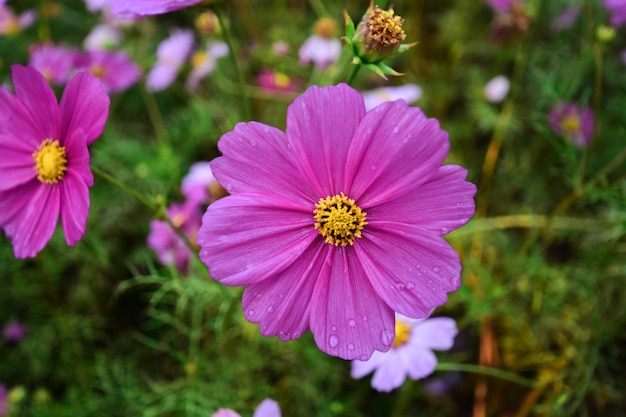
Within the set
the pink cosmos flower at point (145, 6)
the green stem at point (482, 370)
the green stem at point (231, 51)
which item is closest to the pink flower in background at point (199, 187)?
the green stem at point (231, 51)

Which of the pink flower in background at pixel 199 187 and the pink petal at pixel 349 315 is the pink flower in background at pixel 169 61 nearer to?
the pink flower in background at pixel 199 187

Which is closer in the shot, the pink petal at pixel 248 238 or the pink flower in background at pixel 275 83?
the pink petal at pixel 248 238

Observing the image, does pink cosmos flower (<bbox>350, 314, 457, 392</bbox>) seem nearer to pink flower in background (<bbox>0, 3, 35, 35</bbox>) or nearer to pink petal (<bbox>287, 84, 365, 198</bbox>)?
pink petal (<bbox>287, 84, 365, 198</bbox>)

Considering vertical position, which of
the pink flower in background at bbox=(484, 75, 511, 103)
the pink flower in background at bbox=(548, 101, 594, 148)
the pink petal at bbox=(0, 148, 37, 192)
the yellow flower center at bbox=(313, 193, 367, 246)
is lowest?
the pink flower in background at bbox=(548, 101, 594, 148)

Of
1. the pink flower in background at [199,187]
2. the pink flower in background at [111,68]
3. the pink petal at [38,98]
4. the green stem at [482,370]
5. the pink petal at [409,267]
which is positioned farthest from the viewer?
the pink flower in background at [111,68]

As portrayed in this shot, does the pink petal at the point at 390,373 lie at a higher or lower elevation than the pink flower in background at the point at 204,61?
lower

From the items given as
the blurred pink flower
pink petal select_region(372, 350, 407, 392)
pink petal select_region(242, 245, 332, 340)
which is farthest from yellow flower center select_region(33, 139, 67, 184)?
the blurred pink flower
